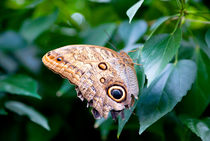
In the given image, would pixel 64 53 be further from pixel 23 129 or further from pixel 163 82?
pixel 23 129

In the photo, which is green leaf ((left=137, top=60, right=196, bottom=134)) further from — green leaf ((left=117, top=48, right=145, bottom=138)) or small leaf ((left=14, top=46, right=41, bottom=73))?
small leaf ((left=14, top=46, right=41, bottom=73))

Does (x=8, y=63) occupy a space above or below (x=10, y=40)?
below

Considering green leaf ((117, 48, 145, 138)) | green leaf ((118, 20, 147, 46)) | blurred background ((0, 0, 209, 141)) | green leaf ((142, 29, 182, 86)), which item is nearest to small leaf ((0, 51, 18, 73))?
blurred background ((0, 0, 209, 141))

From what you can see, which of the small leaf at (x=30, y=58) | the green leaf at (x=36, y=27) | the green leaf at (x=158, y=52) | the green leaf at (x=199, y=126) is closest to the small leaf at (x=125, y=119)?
the green leaf at (x=158, y=52)

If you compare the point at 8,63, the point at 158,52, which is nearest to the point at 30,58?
the point at 8,63

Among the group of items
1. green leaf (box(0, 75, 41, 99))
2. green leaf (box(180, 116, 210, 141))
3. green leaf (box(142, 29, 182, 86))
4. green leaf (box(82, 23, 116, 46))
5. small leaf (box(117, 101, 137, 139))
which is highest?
green leaf (box(142, 29, 182, 86))

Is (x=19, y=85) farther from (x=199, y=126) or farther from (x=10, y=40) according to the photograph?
(x=199, y=126)

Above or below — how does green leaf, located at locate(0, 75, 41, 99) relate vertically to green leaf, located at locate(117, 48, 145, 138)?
below
